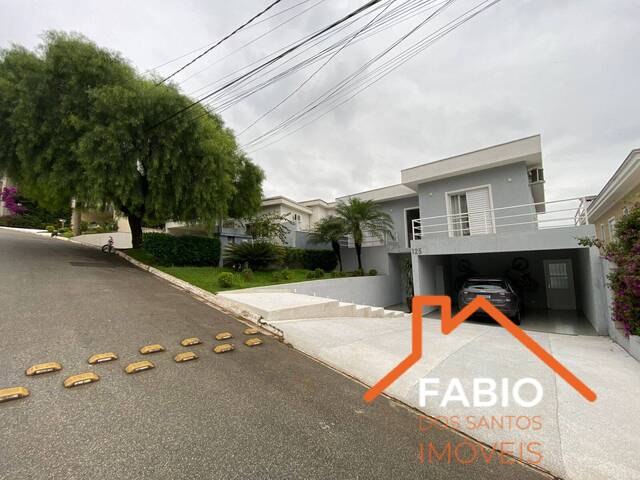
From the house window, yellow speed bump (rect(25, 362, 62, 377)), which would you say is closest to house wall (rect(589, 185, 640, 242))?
the house window

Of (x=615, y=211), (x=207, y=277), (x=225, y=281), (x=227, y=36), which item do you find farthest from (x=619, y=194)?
(x=207, y=277)

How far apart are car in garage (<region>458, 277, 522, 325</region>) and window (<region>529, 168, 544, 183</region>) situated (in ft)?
19.4

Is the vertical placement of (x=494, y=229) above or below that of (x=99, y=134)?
below

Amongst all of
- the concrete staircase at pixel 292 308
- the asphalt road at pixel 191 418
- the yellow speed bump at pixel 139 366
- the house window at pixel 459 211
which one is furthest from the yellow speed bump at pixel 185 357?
the house window at pixel 459 211

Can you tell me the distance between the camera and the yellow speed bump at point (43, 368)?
303cm

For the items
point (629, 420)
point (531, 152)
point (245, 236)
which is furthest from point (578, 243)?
point (245, 236)

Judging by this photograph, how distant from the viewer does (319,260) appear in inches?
647

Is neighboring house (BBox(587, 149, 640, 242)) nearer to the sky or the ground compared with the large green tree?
nearer to the ground

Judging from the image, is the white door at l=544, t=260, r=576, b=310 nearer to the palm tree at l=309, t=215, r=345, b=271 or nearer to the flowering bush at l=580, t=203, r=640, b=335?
the flowering bush at l=580, t=203, r=640, b=335

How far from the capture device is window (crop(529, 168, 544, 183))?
1170cm

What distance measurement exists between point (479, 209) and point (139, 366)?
12.6 meters

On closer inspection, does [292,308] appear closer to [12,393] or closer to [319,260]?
[12,393]

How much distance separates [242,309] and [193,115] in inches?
337

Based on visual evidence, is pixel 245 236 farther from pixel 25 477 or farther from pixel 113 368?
pixel 25 477
